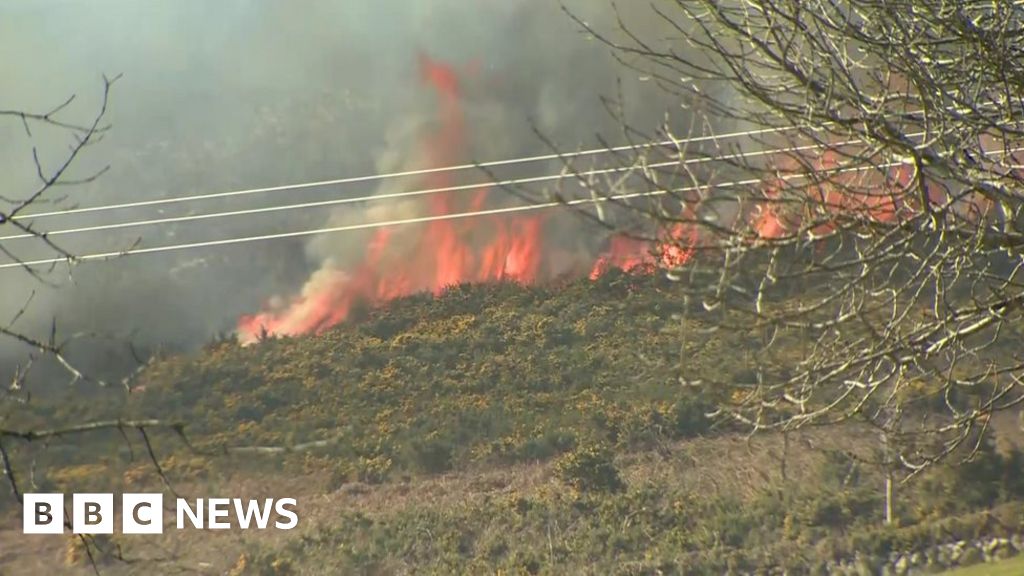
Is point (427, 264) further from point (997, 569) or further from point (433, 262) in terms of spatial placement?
point (997, 569)

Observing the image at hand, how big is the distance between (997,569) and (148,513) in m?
7.75

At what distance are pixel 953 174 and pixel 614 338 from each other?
9167mm

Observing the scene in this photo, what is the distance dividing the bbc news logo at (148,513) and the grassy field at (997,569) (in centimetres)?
586

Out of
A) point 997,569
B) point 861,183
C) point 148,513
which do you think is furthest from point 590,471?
point 861,183

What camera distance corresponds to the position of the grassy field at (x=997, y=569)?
354 inches

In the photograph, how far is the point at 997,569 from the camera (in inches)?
369

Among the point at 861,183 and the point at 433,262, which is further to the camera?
the point at 433,262

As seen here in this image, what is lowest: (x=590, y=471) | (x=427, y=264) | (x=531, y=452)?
(x=590, y=471)

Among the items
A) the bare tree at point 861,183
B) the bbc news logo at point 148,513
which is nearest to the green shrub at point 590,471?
the bbc news logo at point 148,513

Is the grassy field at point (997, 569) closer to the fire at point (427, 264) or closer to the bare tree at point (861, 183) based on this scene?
the bare tree at point (861, 183)

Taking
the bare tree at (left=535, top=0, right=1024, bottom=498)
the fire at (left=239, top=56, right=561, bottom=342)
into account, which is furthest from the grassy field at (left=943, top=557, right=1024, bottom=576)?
the fire at (left=239, top=56, right=561, bottom=342)

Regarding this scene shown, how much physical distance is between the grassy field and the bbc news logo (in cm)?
586

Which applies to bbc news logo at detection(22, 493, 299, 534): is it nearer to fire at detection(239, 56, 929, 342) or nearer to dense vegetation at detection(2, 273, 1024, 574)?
dense vegetation at detection(2, 273, 1024, 574)

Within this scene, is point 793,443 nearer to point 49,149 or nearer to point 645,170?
point 645,170
